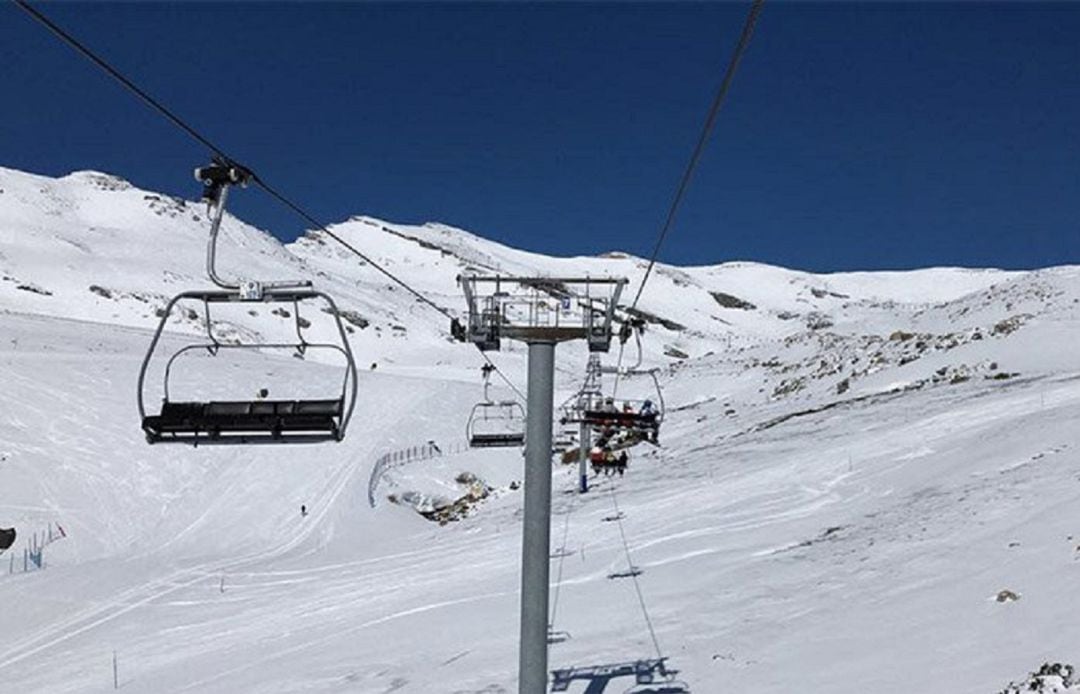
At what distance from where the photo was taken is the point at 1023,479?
51.2ft

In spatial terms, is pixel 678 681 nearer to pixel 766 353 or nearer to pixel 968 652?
pixel 968 652

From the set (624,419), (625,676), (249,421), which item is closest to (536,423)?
(249,421)

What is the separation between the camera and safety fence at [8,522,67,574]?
25.8 metres

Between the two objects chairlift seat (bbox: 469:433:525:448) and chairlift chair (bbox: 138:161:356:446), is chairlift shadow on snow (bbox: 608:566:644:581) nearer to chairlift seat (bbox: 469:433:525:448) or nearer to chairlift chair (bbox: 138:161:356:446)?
chairlift seat (bbox: 469:433:525:448)

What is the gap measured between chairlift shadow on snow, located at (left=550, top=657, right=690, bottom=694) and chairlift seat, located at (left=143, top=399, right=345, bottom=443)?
5278 millimetres

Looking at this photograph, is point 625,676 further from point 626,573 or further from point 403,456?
point 403,456

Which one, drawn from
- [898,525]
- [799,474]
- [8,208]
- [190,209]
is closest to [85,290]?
[8,208]

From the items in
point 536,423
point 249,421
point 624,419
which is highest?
point 249,421

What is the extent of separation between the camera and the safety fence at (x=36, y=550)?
25844 millimetres

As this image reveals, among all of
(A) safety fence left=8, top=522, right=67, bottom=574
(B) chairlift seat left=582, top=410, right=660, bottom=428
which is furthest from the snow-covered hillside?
(B) chairlift seat left=582, top=410, right=660, bottom=428

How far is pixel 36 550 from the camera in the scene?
27.3 metres

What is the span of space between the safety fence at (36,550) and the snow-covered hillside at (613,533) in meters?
0.26

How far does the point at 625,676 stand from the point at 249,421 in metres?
6.09

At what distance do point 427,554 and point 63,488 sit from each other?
16205 mm
